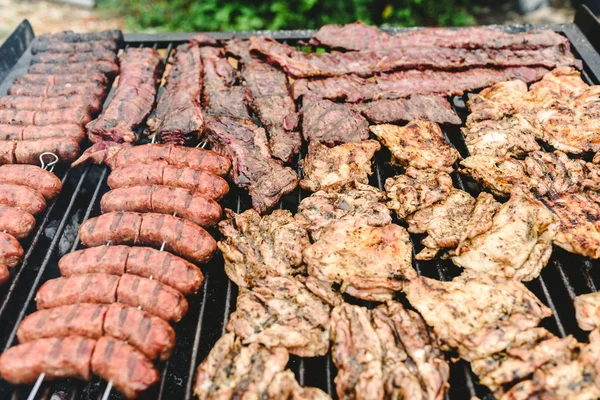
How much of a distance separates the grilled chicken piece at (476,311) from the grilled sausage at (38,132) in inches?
138

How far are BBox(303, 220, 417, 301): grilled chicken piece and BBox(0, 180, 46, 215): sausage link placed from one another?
94.5 inches

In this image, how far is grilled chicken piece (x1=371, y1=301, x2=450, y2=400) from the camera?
2830 mm

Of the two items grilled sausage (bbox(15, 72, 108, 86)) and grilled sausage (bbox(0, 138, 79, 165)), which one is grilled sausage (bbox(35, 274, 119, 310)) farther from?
grilled sausage (bbox(15, 72, 108, 86))

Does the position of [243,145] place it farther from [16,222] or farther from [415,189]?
[16,222]

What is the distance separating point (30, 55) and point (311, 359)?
510 centimetres

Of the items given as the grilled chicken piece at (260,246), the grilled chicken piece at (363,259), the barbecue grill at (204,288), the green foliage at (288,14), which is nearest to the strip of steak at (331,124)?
the barbecue grill at (204,288)

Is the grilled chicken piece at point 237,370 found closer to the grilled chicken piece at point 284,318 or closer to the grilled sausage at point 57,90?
the grilled chicken piece at point 284,318

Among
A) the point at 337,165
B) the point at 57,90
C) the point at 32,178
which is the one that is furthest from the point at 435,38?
the point at 32,178

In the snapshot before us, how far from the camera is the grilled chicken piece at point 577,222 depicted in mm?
3514

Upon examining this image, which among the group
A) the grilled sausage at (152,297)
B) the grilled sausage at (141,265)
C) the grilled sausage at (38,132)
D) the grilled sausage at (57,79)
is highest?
the grilled sausage at (57,79)

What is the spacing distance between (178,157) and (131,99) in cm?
122

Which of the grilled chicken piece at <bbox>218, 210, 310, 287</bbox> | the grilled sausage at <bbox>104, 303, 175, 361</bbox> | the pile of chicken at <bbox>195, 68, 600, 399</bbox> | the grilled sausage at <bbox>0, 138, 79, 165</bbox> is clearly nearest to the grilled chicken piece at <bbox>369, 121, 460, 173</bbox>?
the pile of chicken at <bbox>195, 68, 600, 399</bbox>

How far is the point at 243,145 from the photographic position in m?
4.34

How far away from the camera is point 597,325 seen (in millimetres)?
3135
